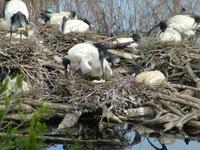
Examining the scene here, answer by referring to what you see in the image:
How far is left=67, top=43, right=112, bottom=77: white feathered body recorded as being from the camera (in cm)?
866

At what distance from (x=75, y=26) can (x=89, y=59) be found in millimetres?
1797

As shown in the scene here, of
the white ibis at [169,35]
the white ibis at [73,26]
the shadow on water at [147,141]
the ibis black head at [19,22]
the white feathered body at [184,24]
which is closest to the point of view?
the shadow on water at [147,141]

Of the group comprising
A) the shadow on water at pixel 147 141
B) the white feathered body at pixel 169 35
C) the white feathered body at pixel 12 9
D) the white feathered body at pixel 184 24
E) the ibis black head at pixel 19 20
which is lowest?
the shadow on water at pixel 147 141

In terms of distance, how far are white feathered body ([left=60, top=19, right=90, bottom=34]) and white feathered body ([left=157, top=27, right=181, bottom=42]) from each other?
1312 millimetres

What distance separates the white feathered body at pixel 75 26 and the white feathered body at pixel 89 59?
1480 mm

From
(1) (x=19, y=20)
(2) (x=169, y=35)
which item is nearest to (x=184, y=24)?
(2) (x=169, y=35)

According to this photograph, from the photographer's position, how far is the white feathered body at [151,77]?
8543 millimetres

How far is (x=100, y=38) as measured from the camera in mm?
10422

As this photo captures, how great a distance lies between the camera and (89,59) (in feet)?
28.7

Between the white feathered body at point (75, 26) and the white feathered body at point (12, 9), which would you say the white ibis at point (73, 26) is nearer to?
the white feathered body at point (75, 26)

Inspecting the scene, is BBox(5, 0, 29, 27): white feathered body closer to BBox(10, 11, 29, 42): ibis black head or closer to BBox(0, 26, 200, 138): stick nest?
BBox(10, 11, 29, 42): ibis black head

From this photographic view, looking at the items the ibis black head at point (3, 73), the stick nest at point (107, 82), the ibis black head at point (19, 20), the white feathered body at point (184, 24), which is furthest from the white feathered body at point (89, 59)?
the white feathered body at point (184, 24)

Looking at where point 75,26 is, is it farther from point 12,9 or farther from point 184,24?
point 184,24

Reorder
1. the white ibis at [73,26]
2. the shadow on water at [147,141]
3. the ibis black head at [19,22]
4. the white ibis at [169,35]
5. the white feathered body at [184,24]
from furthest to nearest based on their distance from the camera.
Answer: the white feathered body at [184,24] < the white ibis at [73,26] < the white ibis at [169,35] < the ibis black head at [19,22] < the shadow on water at [147,141]
